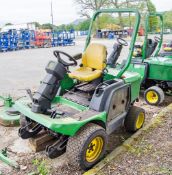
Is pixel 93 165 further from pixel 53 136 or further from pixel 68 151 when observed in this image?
pixel 53 136

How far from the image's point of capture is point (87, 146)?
308 centimetres

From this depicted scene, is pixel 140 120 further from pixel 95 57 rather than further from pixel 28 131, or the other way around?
pixel 28 131

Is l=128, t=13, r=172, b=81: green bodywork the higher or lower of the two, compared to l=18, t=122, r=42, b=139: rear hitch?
higher

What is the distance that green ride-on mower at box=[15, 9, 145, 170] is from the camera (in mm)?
3061

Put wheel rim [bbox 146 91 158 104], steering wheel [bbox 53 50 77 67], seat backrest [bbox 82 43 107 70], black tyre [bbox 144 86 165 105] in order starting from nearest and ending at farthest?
steering wheel [bbox 53 50 77 67] → seat backrest [bbox 82 43 107 70] → black tyre [bbox 144 86 165 105] → wheel rim [bbox 146 91 158 104]

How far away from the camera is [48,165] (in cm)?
334

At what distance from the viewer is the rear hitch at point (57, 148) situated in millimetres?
3105

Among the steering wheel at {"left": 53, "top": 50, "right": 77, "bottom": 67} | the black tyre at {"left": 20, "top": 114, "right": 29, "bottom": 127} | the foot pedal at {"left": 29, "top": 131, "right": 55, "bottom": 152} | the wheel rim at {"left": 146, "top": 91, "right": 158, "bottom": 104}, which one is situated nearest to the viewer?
the steering wheel at {"left": 53, "top": 50, "right": 77, "bottom": 67}

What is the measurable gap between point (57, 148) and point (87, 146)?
0.34m

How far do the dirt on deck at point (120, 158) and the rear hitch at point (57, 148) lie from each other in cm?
20

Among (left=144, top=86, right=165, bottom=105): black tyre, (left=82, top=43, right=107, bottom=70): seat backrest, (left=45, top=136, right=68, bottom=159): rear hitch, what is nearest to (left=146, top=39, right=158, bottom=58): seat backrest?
(left=144, top=86, right=165, bottom=105): black tyre

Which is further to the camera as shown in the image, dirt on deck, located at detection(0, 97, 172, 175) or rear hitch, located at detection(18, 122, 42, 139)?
rear hitch, located at detection(18, 122, 42, 139)

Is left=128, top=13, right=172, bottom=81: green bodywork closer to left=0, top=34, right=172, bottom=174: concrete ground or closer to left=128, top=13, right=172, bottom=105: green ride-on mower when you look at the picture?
left=128, top=13, right=172, bottom=105: green ride-on mower

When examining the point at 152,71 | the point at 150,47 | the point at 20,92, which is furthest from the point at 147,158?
the point at 20,92
